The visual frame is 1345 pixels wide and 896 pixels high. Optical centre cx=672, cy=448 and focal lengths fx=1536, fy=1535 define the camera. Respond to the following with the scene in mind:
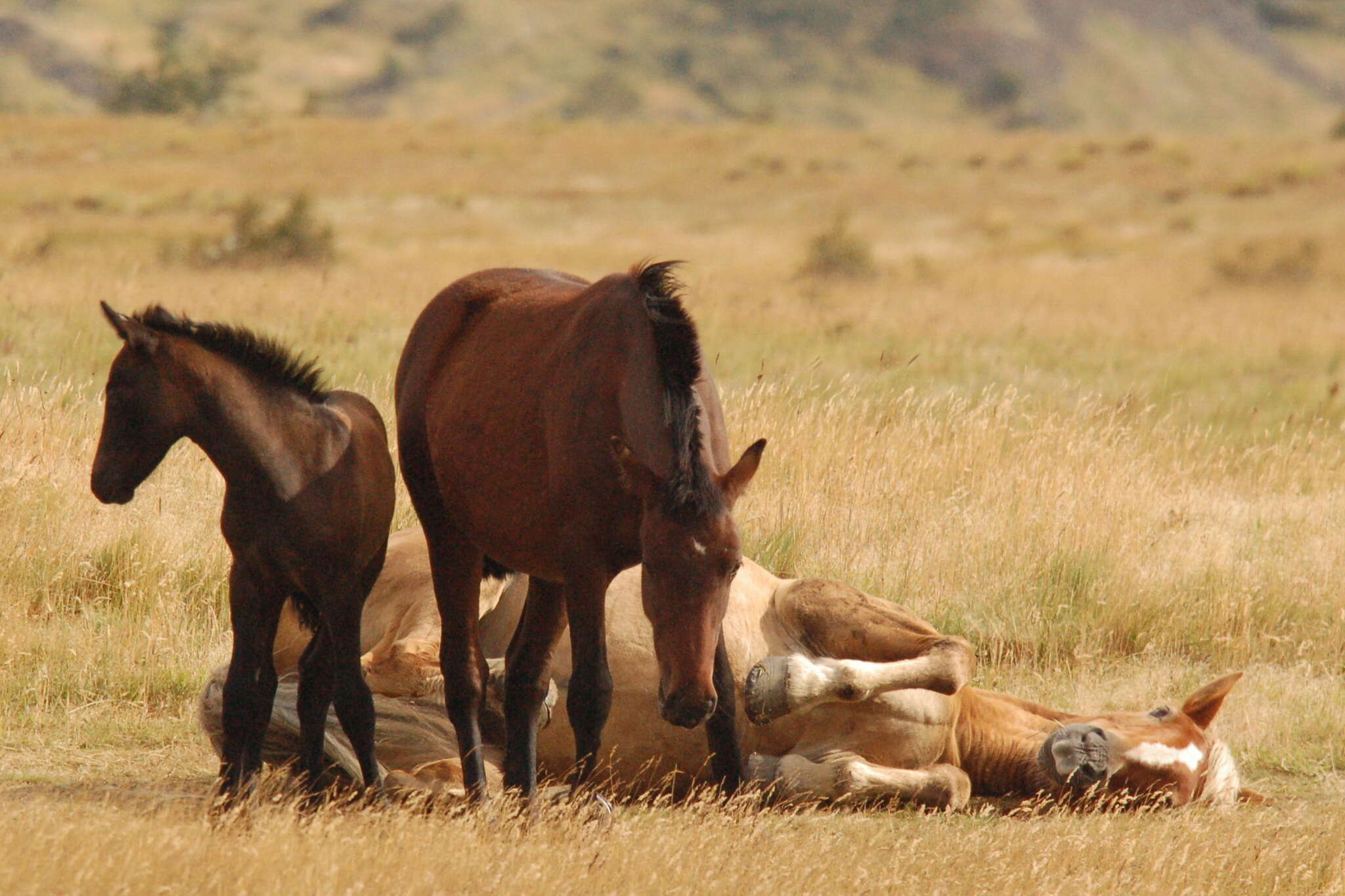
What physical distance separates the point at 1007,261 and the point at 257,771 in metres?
23.2

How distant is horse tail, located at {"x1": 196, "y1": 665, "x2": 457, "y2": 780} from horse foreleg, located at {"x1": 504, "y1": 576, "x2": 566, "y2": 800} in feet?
1.75

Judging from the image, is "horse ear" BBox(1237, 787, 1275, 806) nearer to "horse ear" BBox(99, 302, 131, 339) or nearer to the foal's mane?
the foal's mane

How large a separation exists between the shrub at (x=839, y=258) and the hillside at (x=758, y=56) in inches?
3742

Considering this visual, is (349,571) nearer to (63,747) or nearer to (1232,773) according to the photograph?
(63,747)

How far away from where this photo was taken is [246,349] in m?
4.95

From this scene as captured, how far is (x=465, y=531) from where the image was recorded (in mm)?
5129

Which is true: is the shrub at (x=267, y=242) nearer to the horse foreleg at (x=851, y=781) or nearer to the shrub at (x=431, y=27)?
the horse foreleg at (x=851, y=781)

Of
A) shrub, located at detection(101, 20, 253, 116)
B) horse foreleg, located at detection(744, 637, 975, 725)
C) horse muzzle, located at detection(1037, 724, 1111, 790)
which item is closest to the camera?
horse foreleg, located at detection(744, 637, 975, 725)

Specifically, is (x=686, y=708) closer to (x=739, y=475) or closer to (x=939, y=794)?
(x=739, y=475)

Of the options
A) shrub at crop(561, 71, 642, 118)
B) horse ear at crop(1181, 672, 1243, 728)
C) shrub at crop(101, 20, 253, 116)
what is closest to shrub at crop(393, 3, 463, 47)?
shrub at crop(561, 71, 642, 118)

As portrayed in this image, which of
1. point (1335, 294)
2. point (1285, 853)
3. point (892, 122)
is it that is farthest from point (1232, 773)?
point (892, 122)

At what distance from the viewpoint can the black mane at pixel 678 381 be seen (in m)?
4.05

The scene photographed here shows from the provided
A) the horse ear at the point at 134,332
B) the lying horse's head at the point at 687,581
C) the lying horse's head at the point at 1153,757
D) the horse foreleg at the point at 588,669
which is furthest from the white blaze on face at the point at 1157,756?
the horse ear at the point at 134,332

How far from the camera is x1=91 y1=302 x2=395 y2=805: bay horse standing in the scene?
4676mm
